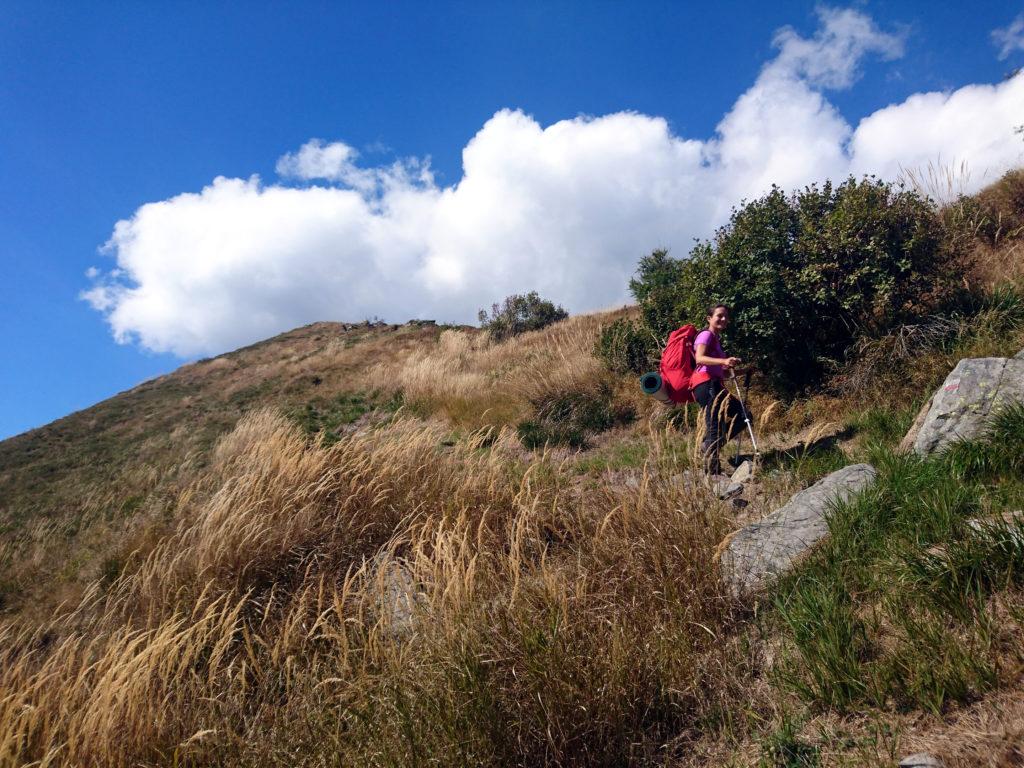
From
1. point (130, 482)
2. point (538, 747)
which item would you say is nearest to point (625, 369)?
point (538, 747)

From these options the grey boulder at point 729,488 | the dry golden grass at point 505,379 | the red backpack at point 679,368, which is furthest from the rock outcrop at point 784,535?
the dry golden grass at point 505,379

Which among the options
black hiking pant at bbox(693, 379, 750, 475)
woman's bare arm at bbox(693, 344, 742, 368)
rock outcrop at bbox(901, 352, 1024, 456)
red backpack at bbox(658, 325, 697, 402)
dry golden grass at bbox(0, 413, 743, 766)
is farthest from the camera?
red backpack at bbox(658, 325, 697, 402)

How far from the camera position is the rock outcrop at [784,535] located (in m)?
3.07

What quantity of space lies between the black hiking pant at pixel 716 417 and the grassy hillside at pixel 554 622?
570mm

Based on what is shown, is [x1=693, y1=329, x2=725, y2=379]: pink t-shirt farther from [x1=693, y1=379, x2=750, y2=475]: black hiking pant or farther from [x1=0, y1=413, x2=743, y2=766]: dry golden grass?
[x1=0, y1=413, x2=743, y2=766]: dry golden grass

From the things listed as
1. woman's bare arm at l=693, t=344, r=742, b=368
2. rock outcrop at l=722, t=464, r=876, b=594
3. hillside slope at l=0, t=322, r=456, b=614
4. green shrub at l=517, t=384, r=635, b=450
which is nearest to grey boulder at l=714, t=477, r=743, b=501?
rock outcrop at l=722, t=464, r=876, b=594

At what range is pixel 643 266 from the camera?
2058 centimetres

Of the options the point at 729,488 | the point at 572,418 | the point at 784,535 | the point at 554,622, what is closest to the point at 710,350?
the point at 729,488

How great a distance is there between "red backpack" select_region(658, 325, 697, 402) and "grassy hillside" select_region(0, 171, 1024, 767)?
1.07 m

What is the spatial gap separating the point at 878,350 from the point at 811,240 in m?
1.60

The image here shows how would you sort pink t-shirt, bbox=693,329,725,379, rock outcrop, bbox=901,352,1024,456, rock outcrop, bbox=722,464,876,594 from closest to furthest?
rock outcrop, bbox=722,464,876,594, rock outcrop, bbox=901,352,1024,456, pink t-shirt, bbox=693,329,725,379

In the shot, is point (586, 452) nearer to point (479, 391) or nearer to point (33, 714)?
point (479, 391)

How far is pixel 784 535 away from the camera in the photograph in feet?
10.8

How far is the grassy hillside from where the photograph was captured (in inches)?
86.5
